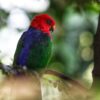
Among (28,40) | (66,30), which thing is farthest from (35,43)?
(66,30)

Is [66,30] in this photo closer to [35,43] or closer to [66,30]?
[66,30]

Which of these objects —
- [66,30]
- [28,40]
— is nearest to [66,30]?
[66,30]

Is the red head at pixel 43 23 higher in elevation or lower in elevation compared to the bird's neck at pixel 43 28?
higher

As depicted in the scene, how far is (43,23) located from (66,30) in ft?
0.62

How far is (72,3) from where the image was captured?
82 cm

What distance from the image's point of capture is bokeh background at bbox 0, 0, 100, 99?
84cm

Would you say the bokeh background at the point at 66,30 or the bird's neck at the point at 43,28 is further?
the bird's neck at the point at 43,28

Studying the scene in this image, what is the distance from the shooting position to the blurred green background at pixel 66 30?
2.76 ft

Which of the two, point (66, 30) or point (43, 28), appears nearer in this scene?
point (66, 30)

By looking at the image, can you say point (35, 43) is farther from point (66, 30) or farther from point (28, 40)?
point (66, 30)

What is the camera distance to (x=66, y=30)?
917 mm

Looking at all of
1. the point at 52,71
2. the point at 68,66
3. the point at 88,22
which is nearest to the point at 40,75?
the point at 52,71

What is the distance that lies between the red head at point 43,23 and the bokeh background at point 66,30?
0.06ft

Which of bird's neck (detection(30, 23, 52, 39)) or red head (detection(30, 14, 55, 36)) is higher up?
red head (detection(30, 14, 55, 36))
